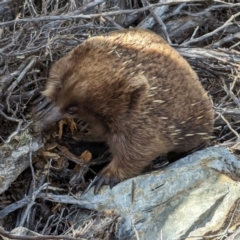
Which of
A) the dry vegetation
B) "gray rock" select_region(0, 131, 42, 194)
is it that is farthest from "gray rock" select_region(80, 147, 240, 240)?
"gray rock" select_region(0, 131, 42, 194)

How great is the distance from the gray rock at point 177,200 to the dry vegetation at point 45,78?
80mm

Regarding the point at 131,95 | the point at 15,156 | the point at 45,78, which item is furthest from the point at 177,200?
the point at 45,78

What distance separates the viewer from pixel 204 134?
7.06 feet

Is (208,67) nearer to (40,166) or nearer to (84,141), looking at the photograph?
(84,141)

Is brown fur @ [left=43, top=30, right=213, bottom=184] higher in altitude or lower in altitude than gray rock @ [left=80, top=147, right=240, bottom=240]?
higher

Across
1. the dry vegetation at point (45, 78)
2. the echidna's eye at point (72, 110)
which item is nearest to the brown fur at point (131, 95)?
the echidna's eye at point (72, 110)

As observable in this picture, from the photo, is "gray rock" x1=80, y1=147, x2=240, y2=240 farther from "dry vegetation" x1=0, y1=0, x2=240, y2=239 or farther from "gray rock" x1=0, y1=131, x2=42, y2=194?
"gray rock" x1=0, y1=131, x2=42, y2=194

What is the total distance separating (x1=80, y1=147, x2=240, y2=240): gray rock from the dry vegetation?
80mm

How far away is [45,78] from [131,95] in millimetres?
451

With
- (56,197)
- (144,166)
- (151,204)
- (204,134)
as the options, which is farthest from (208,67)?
(56,197)

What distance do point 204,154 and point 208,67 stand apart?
55 centimetres

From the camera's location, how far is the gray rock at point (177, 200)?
186 cm

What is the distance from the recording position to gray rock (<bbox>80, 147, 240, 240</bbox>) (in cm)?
186

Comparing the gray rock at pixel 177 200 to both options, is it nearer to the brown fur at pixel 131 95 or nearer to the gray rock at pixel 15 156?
the brown fur at pixel 131 95
